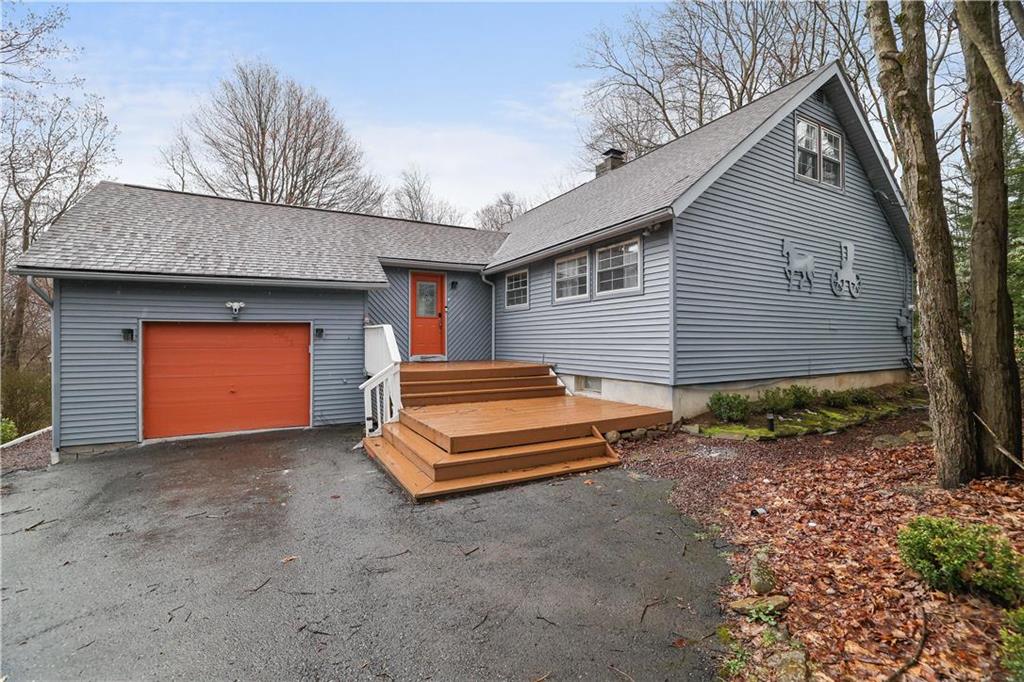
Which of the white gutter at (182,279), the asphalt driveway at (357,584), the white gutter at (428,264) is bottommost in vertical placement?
the asphalt driveway at (357,584)

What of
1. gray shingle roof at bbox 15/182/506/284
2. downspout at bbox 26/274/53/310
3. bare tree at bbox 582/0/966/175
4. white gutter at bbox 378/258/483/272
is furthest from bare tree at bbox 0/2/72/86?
bare tree at bbox 582/0/966/175

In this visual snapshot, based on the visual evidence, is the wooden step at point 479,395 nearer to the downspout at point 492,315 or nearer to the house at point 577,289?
the house at point 577,289

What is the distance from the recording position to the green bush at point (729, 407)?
7016 millimetres

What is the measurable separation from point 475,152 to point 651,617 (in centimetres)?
1542

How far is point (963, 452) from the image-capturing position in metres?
3.62

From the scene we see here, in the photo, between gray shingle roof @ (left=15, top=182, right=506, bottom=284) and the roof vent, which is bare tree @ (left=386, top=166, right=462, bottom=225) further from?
the roof vent

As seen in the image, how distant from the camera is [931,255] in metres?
3.77

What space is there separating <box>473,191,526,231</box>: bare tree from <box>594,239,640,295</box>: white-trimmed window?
21.6 m

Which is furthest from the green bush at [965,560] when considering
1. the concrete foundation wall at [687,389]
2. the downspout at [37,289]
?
the downspout at [37,289]

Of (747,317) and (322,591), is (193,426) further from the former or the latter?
(747,317)

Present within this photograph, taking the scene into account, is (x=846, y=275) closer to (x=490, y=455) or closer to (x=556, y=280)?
(x=556, y=280)

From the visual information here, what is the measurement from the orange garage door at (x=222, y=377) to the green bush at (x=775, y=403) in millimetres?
8469

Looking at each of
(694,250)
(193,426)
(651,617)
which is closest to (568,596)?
(651,617)

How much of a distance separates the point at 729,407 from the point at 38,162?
19858mm
